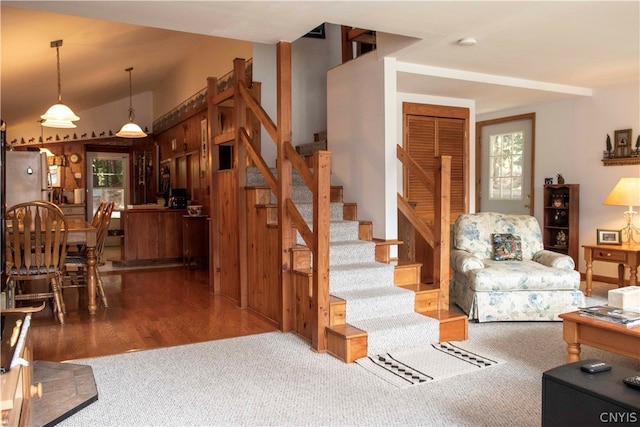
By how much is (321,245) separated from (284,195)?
2.46 ft

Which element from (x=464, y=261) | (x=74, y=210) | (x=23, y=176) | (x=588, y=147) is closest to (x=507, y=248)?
(x=464, y=261)

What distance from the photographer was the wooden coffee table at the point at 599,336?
286 cm

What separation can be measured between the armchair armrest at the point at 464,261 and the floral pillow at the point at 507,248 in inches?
12.4

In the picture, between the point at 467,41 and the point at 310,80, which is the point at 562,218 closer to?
the point at 467,41

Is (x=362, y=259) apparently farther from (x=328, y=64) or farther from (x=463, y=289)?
(x=328, y=64)

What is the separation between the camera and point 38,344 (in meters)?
3.81

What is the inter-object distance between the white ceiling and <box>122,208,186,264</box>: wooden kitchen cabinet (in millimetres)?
2350

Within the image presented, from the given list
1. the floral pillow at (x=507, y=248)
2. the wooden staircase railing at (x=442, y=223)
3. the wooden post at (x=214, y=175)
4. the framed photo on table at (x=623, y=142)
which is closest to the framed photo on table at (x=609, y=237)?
the framed photo on table at (x=623, y=142)

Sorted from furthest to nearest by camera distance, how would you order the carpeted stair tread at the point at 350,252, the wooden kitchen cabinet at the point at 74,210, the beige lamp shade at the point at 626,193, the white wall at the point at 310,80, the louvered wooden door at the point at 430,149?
the wooden kitchen cabinet at the point at 74,210 → the white wall at the point at 310,80 → the louvered wooden door at the point at 430,149 → the beige lamp shade at the point at 626,193 → the carpeted stair tread at the point at 350,252

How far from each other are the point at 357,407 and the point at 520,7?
9.42 ft

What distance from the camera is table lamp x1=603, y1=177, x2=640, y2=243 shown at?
17.6 feet

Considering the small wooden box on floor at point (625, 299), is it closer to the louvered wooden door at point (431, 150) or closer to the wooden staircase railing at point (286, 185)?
the wooden staircase railing at point (286, 185)

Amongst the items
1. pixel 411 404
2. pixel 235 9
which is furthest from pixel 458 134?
pixel 411 404

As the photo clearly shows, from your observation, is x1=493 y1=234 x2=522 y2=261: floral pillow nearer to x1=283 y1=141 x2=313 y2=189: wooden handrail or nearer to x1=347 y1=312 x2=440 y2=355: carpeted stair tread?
x1=347 y1=312 x2=440 y2=355: carpeted stair tread
